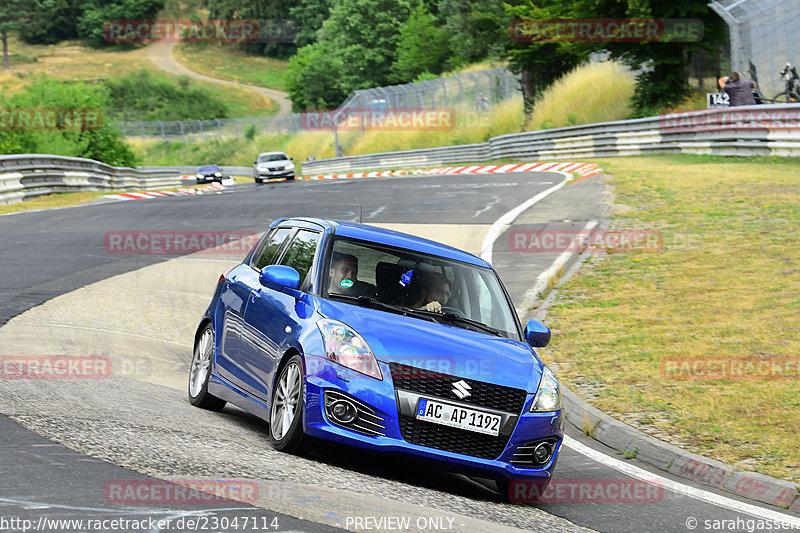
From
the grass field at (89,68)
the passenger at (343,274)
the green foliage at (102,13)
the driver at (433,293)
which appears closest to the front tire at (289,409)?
the passenger at (343,274)

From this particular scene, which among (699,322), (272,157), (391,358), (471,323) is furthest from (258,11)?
(391,358)

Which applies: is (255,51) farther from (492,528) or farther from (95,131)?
(492,528)

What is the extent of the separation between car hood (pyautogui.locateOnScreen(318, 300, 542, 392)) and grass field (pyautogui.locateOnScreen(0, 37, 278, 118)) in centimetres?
12125

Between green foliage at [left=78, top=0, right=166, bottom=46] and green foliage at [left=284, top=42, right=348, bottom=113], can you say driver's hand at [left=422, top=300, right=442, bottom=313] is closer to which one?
green foliage at [left=284, top=42, right=348, bottom=113]

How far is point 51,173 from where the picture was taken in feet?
105

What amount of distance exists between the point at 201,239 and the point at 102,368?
11.1 m

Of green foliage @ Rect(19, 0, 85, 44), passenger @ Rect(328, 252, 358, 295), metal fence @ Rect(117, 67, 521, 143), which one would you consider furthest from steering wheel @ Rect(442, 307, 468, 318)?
green foliage @ Rect(19, 0, 85, 44)

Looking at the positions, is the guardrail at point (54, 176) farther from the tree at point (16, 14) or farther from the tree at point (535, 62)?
the tree at point (16, 14)

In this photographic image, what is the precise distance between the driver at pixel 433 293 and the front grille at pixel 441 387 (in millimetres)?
1053

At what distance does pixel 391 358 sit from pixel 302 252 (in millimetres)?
1725

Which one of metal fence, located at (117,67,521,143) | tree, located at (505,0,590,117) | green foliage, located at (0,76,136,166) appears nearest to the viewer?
green foliage, located at (0,76,136,166)

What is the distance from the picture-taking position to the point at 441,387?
646 cm

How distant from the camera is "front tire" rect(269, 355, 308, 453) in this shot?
6520 mm

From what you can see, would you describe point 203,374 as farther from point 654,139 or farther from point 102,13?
point 102,13
